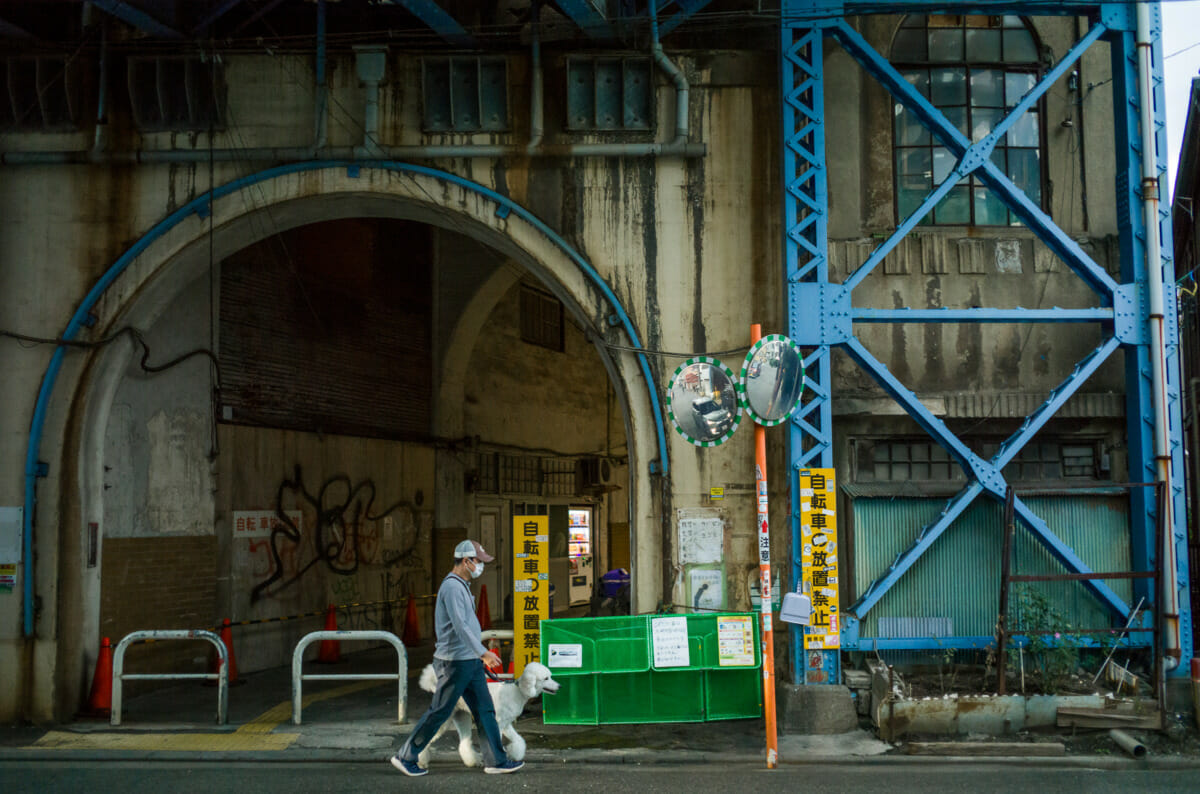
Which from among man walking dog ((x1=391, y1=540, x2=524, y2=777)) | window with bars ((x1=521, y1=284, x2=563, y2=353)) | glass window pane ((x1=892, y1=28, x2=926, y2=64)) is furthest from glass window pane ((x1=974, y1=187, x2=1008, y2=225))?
window with bars ((x1=521, y1=284, x2=563, y2=353))

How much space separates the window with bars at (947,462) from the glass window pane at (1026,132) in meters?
3.39

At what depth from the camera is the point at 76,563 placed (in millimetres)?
11648

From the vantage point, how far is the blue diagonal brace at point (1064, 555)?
1100cm

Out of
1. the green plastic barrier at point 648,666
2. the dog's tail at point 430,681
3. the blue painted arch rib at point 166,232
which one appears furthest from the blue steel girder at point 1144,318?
the dog's tail at point 430,681

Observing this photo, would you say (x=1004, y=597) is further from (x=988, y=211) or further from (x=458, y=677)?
(x=458, y=677)

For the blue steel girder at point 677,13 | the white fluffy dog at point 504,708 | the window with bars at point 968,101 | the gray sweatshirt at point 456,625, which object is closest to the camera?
the gray sweatshirt at point 456,625

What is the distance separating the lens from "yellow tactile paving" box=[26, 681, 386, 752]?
9875 millimetres

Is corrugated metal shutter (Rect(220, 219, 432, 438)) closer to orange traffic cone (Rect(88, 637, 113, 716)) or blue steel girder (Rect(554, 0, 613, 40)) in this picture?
orange traffic cone (Rect(88, 637, 113, 716))

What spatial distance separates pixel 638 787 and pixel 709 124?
687cm

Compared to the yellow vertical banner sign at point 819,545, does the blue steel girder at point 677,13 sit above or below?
above

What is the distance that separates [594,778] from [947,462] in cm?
541

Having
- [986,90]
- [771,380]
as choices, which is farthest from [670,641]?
[986,90]

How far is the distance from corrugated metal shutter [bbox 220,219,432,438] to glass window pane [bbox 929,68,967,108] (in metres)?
9.06

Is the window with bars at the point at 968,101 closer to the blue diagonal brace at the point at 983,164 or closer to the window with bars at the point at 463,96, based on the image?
the blue diagonal brace at the point at 983,164
